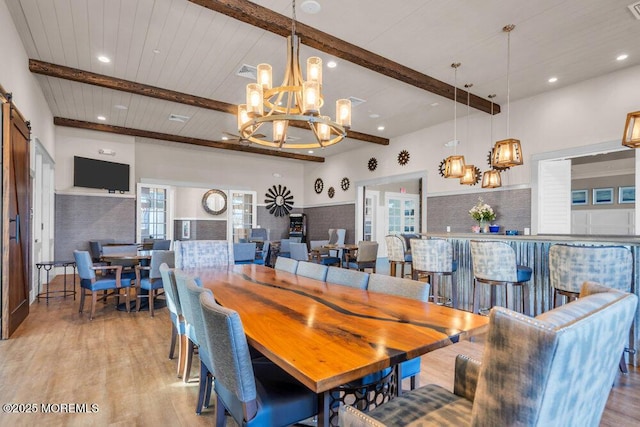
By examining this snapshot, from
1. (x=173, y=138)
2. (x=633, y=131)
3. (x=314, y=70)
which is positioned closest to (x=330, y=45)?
(x=314, y=70)

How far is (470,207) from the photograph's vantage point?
6.35 meters

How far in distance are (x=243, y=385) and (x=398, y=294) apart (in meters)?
1.16

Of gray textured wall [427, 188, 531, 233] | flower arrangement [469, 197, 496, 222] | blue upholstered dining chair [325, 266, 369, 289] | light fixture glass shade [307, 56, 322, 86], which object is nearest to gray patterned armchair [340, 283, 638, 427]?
blue upholstered dining chair [325, 266, 369, 289]

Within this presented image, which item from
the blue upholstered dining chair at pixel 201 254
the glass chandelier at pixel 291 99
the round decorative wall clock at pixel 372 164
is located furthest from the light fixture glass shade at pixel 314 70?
the round decorative wall clock at pixel 372 164

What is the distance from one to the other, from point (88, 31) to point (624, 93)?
22.9 feet

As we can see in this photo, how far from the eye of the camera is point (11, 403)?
7.20 ft

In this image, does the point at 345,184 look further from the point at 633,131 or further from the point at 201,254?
the point at 633,131

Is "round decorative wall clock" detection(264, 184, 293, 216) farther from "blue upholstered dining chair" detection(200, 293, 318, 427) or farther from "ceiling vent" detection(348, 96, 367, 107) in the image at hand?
"blue upholstered dining chair" detection(200, 293, 318, 427)

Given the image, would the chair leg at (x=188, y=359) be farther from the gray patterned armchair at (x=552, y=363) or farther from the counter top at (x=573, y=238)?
the counter top at (x=573, y=238)

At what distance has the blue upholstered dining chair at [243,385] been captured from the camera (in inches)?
45.1

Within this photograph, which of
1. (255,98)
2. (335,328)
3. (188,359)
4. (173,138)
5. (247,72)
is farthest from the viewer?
(173,138)

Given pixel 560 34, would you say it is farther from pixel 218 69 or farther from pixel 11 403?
pixel 11 403

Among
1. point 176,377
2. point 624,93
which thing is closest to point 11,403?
point 176,377

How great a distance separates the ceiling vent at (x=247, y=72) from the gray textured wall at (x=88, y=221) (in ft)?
16.5
